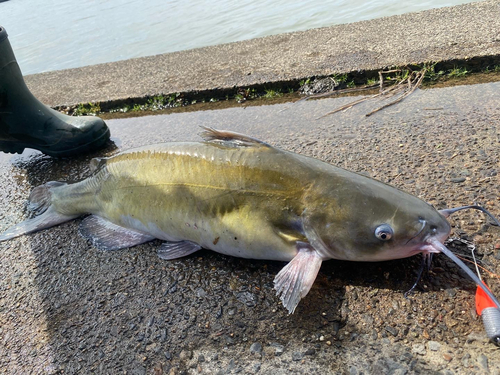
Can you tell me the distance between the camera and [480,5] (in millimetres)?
4844

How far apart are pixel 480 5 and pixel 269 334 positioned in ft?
17.4

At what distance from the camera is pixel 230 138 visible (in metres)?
2.08

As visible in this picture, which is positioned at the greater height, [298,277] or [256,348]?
[298,277]

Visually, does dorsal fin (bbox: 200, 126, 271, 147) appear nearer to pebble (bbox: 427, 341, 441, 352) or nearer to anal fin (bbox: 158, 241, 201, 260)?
anal fin (bbox: 158, 241, 201, 260)

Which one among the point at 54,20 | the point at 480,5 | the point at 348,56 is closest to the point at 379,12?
the point at 480,5

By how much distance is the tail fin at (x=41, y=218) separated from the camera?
2.62 meters

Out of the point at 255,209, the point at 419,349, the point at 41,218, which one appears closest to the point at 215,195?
the point at 255,209

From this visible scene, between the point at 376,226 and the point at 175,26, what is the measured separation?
30.5ft

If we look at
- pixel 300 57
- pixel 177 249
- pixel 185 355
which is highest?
pixel 300 57

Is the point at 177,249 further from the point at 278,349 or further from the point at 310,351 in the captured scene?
the point at 310,351

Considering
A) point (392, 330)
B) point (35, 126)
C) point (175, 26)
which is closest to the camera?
point (392, 330)

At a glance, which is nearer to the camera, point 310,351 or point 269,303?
point 310,351

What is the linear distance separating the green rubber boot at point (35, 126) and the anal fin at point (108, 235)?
1268 mm

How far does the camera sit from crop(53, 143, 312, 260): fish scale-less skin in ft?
6.09
